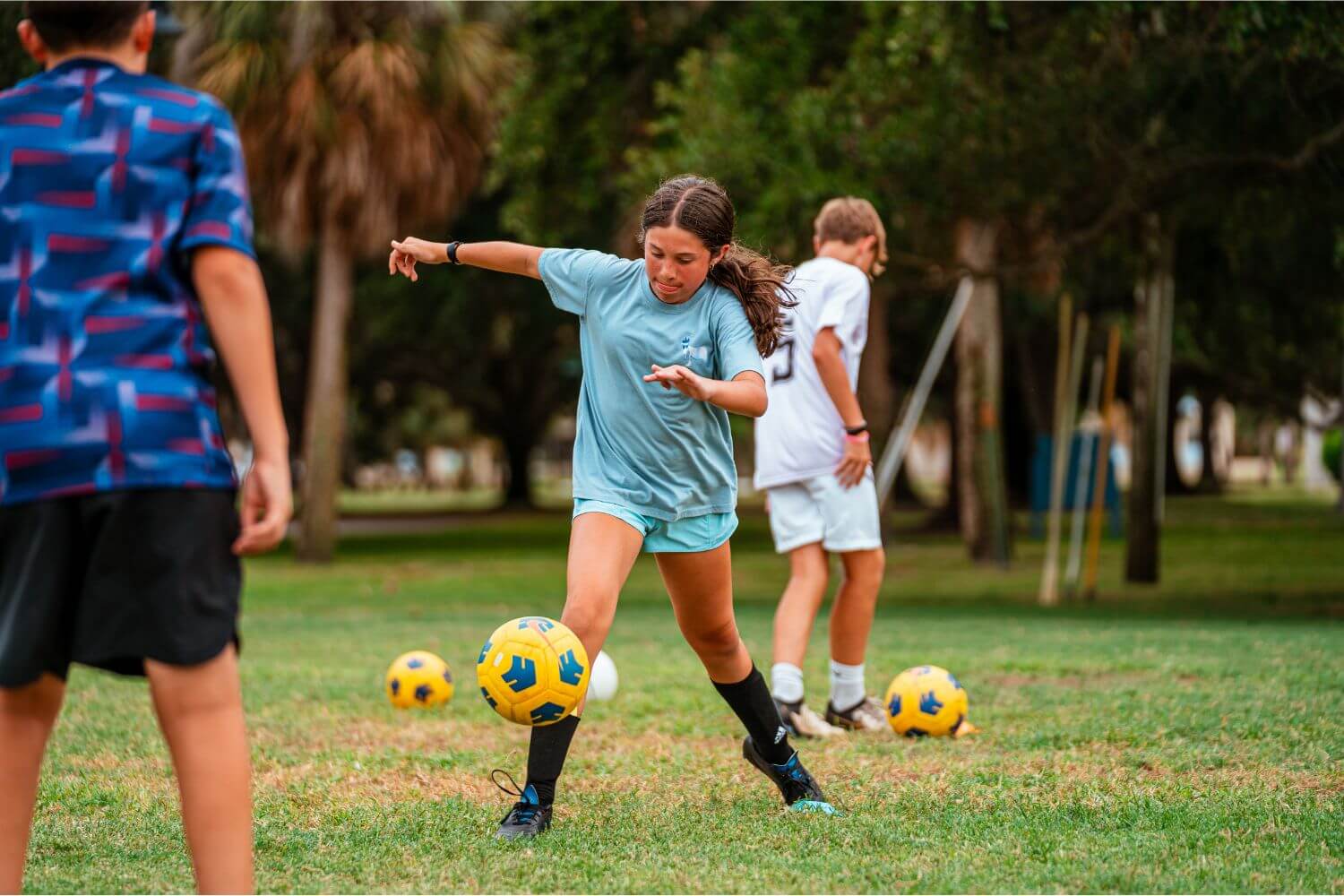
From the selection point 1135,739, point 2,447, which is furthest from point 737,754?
point 2,447

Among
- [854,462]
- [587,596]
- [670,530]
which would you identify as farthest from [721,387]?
[854,462]

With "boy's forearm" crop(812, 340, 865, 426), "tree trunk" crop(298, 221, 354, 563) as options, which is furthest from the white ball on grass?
"tree trunk" crop(298, 221, 354, 563)

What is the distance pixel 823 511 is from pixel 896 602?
912 cm

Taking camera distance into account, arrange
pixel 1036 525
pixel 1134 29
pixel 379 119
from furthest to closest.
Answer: pixel 1036 525, pixel 379 119, pixel 1134 29

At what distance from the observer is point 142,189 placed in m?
2.77

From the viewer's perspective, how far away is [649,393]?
4410mm

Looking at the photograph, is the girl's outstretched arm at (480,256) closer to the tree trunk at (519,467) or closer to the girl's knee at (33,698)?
the girl's knee at (33,698)

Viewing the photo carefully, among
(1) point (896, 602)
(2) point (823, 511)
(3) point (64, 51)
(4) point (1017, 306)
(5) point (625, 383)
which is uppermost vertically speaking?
(4) point (1017, 306)

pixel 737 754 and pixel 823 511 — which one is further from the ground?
pixel 823 511

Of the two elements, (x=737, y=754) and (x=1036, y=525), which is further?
(x=1036, y=525)

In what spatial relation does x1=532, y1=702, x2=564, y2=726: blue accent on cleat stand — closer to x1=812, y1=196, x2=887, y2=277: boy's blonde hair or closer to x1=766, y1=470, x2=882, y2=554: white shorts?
x1=766, y1=470, x2=882, y2=554: white shorts

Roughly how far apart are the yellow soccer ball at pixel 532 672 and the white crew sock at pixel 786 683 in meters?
1.95

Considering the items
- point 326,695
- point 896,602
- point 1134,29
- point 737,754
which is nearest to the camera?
point 737,754

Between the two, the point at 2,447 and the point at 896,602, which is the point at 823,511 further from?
the point at 896,602
